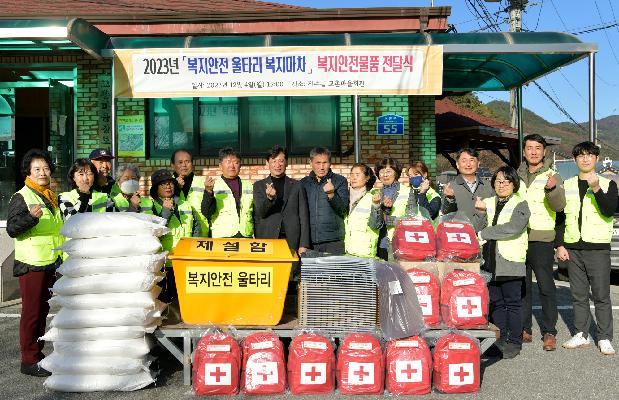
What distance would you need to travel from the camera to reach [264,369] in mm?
4504

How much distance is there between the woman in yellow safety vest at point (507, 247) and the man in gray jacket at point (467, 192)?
0.09m

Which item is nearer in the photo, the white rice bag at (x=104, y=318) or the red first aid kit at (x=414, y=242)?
the white rice bag at (x=104, y=318)

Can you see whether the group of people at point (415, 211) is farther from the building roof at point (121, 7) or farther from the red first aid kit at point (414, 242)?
the building roof at point (121, 7)

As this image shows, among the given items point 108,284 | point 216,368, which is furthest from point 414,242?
point 108,284

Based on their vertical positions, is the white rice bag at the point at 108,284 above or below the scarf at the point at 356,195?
below

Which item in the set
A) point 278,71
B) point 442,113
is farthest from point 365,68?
point 442,113

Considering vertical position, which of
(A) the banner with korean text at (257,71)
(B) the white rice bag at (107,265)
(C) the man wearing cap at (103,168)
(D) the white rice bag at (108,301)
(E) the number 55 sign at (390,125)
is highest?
(A) the banner with korean text at (257,71)

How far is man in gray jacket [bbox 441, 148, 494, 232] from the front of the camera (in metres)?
5.62

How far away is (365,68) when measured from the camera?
25.6 feet

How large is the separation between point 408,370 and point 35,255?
3.09m

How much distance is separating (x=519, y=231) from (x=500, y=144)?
11071 millimetres

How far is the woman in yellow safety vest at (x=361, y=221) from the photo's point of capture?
5422 millimetres

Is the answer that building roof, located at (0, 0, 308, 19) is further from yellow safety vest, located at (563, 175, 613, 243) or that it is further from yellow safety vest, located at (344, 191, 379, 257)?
yellow safety vest, located at (563, 175, 613, 243)

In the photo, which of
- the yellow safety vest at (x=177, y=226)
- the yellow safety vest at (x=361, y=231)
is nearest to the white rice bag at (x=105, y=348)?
the yellow safety vest at (x=177, y=226)
